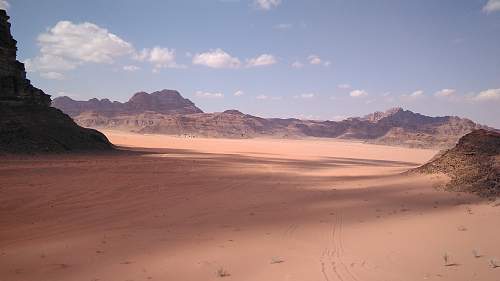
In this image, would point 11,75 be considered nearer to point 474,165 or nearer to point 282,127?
point 474,165

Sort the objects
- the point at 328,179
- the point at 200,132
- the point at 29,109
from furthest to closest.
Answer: the point at 200,132, the point at 29,109, the point at 328,179

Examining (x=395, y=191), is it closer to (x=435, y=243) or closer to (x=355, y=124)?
(x=435, y=243)

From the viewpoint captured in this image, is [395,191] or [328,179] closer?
[395,191]

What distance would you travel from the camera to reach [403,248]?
6.92m

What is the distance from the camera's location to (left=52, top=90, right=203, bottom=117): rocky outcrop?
12979 centimetres

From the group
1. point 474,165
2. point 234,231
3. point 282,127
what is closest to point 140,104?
Result: point 282,127

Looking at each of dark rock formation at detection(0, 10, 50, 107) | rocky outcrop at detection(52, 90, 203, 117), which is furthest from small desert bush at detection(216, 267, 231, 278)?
rocky outcrop at detection(52, 90, 203, 117)

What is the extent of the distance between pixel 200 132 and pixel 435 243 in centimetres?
9104

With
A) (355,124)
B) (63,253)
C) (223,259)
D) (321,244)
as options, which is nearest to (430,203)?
(321,244)

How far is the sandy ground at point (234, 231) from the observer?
5.77 metres

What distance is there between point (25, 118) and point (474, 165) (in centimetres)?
2297

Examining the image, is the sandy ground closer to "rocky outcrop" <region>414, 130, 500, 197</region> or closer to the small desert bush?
the small desert bush

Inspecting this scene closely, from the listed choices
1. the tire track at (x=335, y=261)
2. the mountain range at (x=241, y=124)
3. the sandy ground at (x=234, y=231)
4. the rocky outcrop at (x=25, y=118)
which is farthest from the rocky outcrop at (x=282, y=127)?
the tire track at (x=335, y=261)

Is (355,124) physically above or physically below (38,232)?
above
